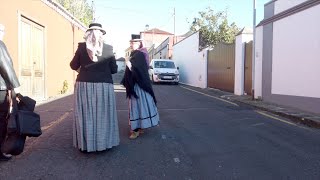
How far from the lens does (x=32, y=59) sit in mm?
12125

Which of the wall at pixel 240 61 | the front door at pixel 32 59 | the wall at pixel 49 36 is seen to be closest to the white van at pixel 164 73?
the wall at pixel 49 36

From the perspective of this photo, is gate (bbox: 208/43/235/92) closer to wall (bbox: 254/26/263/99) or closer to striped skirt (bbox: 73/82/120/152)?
wall (bbox: 254/26/263/99)

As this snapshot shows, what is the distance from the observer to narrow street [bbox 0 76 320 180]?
184 inches

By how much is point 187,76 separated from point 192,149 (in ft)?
78.4

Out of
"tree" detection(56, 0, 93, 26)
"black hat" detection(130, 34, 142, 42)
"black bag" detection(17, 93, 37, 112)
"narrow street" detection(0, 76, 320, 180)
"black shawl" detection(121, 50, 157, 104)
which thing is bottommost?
"narrow street" detection(0, 76, 320, 180)

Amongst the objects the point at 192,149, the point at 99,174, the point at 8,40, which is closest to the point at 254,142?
the point at 192,149

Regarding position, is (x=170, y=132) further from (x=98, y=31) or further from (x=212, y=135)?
(x=98, y=31)

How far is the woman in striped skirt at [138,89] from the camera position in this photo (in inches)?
260

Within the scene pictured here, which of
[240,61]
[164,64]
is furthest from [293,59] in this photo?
[164,64]

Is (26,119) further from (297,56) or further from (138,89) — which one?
(297,56)

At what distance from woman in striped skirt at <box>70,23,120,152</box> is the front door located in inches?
248

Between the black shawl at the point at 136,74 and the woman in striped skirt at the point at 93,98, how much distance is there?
3.57 feet

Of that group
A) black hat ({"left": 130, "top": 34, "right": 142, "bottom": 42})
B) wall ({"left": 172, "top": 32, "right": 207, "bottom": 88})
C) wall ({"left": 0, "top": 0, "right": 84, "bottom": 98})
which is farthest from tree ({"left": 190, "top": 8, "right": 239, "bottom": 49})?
black hat ({"left": 130, "top": 34, "right": 142, "bottom": 42})

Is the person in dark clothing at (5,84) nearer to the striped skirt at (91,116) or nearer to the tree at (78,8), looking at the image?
the striped skirt at (91,116)
